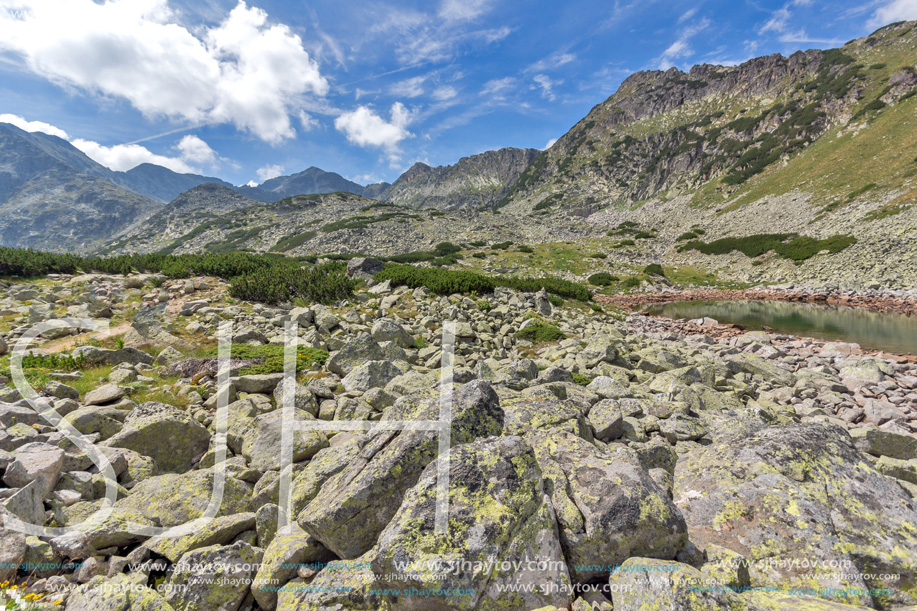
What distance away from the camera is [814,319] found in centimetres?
2470

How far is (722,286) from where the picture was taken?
4166 centimetres

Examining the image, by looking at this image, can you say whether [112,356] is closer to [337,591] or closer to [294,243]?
[337,591]

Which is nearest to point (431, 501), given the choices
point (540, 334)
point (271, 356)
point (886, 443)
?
point (271, 356)

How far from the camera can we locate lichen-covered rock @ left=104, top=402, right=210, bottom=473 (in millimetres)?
5250

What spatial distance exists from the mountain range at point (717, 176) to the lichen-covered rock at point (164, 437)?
50360 millimetres

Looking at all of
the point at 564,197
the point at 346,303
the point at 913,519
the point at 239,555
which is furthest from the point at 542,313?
the point at 564,197

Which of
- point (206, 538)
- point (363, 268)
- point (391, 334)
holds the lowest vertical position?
point (206, 538)

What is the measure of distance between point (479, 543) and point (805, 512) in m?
3.41

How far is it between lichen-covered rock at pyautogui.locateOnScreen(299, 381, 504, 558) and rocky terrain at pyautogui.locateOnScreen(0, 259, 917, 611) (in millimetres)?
23

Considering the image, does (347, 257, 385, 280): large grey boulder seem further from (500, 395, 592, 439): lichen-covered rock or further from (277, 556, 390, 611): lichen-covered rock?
(277, 556, 390, 611): lichen-covered rock

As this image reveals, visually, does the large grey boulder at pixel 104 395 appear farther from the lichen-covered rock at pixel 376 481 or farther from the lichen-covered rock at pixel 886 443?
the lichen-covered rock at pixel 886 443

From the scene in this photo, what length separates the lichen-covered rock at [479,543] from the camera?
2.93 metres

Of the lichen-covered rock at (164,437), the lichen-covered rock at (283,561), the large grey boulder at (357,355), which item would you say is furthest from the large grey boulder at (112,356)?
the lichen-covered rock at (283,561)

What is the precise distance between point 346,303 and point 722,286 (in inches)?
1752
